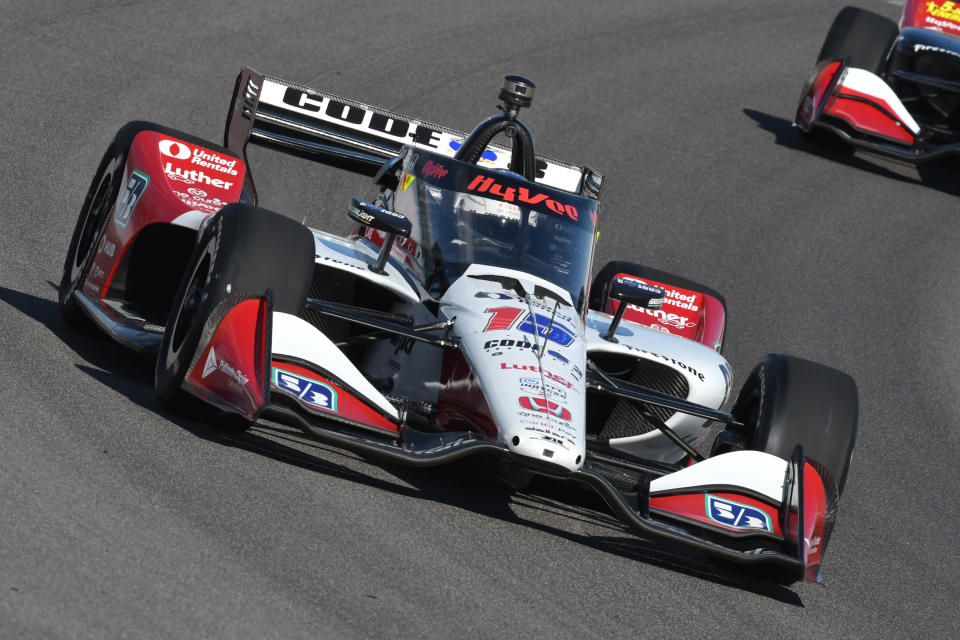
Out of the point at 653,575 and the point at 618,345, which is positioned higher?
the point at 618,345

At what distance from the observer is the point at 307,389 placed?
21.4 feet

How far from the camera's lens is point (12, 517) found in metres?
5.32

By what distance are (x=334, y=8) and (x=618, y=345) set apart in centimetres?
1077

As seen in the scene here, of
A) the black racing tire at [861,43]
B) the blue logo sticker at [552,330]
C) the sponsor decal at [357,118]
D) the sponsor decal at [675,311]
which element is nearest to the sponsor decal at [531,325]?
the blue logo sticker at [552,330]

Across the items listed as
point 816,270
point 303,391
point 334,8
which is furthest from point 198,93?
point 303,391

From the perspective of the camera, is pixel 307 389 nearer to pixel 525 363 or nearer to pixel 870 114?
pixel 525 363

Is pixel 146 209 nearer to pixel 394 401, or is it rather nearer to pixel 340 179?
pixel 394 401

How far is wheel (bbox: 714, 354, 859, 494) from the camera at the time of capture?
23.8 ft

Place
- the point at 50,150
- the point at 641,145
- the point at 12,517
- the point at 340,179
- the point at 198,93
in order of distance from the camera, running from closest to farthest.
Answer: the point at 12,517 < the point at 50,150 < the point at 340,179 < the point at 198,93 < the point at 641,145

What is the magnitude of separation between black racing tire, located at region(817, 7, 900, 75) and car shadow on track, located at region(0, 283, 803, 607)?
9969 mm

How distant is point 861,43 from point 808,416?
32.6ft

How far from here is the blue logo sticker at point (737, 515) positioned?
22.0 ft

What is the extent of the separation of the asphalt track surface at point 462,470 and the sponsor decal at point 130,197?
0.65 meters

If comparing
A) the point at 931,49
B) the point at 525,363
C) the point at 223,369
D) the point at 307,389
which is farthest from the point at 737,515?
the point at 931,49
